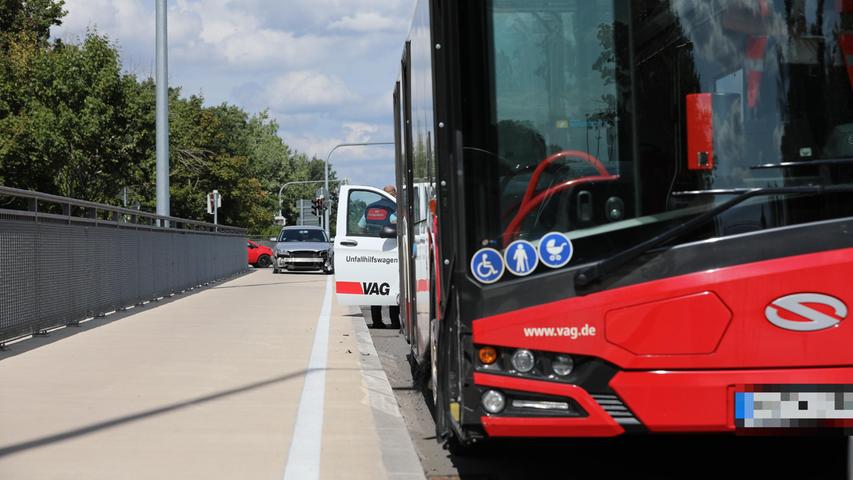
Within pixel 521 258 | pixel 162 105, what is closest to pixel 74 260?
pixel 521 258

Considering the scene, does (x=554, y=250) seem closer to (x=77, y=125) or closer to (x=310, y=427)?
(x=310, y=427)

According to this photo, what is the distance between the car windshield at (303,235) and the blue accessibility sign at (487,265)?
36.1 metres

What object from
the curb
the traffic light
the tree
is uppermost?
the tree

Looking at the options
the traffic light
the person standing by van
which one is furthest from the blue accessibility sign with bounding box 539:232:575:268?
the traffic light

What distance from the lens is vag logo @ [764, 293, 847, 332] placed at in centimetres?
484

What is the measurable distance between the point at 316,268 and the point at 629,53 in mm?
36005

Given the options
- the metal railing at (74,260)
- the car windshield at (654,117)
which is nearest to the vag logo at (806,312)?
the car windshield at (654,117)

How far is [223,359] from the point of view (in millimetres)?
11711

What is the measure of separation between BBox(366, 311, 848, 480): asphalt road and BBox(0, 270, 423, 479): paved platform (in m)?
0.37

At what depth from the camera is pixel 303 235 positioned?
4175cm

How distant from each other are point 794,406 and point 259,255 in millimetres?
49739

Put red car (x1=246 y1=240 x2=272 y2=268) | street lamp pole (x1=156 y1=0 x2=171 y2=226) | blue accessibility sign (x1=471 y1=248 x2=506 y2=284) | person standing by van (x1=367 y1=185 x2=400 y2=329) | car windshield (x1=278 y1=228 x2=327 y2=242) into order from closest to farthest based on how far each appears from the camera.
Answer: blue accessibility sign (x1=471 y1=248 x2=506 y2=284), person standing by van (x1=367 y1=185 x2=400 y2=329), street lamp pole (x1=156 y1=0 x2=171 y2=226), car windshield (x1=278 y1=228 x2=327 y2=242), red car (x1=246 y1=240 x2=272 y2=268)

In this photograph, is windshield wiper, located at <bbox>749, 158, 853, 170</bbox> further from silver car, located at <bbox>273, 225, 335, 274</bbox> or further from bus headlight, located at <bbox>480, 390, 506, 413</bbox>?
silver car, located at <bbox>273, 225, 335, 274</bbox>

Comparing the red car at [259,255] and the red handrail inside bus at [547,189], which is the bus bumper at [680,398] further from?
the red car at [259,255]
